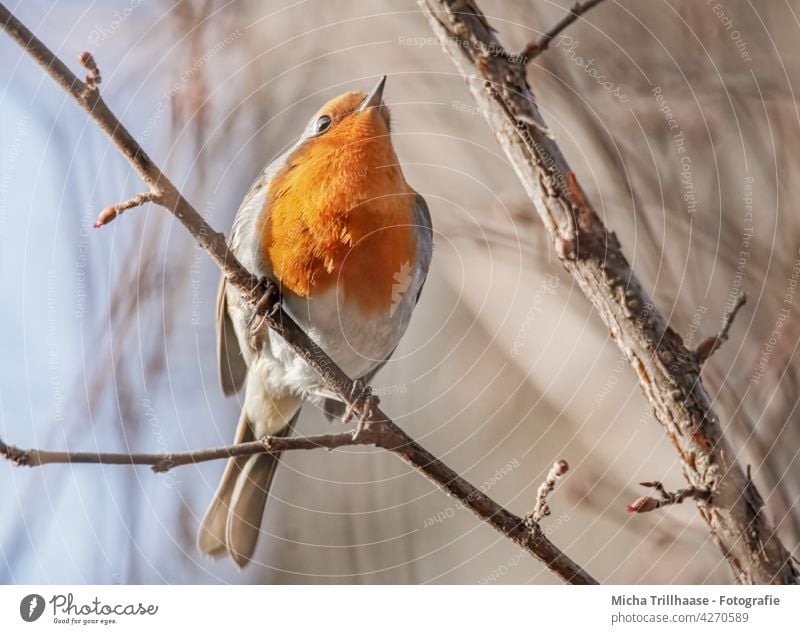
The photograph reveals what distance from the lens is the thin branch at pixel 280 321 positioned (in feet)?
2.17

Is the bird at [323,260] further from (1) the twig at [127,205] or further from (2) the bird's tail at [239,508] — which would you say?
(1) the twig at [127,205]

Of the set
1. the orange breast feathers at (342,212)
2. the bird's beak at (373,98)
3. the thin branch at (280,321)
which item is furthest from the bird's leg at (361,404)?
the bird's beak at (373,98)

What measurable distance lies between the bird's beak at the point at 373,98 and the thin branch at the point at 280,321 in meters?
0.25

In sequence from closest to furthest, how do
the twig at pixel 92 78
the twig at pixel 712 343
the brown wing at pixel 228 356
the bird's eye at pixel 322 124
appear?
the twig at pixel 92 78 < the twig at pixel 712 343 < the bird's eye at pixel 322 124 < the brown wing at pixel 228 356

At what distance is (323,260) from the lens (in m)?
0.90

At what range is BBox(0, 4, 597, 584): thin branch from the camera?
0.66m

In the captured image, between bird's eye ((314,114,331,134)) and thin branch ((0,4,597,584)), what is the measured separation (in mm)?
213

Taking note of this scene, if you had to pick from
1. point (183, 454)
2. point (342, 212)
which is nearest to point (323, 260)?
point (342, 212)

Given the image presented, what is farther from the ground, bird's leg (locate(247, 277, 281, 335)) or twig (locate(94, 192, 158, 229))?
bird's leg (locate(247, 277, 281, 335))

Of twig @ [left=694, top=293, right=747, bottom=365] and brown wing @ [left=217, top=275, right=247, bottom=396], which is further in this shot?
brown wing @ [left=217, top=275, right=247, bottom=396]

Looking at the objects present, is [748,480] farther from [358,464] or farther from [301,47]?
[301,47]

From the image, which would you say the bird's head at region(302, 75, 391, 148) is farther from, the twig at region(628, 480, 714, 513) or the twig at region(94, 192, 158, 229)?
the twig at region(628, 480, 714, 513)

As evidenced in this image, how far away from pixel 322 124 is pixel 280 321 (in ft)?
0.92
